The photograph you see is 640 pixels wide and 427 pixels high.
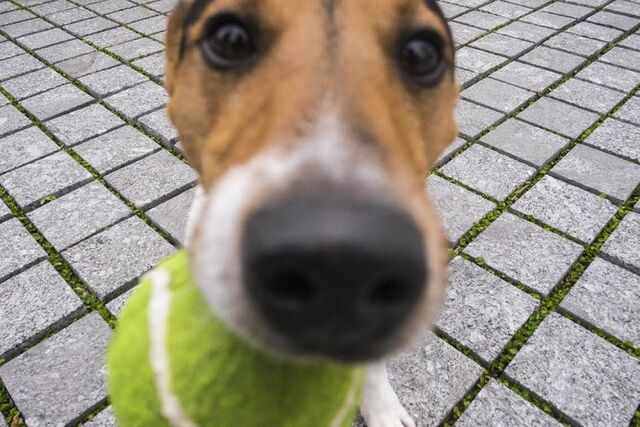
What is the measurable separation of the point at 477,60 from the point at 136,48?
3615 millimetres

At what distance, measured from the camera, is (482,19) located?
619 cm

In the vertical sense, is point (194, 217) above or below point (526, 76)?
above

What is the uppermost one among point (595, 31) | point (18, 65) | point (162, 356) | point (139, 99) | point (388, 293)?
point (388, 293)

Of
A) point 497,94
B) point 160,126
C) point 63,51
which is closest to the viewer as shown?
point 160,126

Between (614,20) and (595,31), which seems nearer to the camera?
(595,31)

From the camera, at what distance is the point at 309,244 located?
936 mm

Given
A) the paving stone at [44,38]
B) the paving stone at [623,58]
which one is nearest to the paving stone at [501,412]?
the paving stone at [623,58]

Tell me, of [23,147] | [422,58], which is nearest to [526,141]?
[422,58]

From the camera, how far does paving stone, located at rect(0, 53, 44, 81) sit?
5.13 m

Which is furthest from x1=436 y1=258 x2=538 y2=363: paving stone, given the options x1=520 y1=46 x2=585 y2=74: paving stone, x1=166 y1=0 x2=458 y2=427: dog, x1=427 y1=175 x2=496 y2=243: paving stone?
x1=520 y1=46 x2=585 y2=74: paving stone

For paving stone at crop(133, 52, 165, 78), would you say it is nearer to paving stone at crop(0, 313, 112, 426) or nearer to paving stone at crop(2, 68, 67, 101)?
paving stone at crop(2, 68, 67, 101)

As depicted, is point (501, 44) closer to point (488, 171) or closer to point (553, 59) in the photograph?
point (553, 59)

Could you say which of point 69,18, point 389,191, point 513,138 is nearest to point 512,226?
point 513,138

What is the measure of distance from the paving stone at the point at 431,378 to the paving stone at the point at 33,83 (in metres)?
4.20
